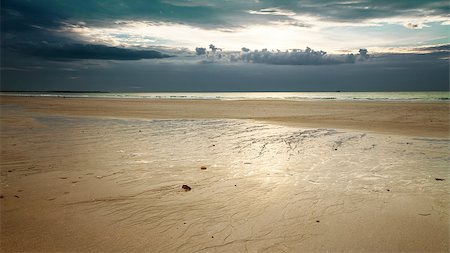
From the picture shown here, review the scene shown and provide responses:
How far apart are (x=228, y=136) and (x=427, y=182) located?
23.9 feet

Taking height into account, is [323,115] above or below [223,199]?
above

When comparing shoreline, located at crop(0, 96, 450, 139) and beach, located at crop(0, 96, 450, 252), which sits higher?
shoreline, located at crop(0, 96, 450, 139)

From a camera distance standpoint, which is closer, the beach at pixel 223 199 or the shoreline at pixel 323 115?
the beach at pixel 223 199

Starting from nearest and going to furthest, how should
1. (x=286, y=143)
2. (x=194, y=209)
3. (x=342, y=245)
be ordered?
1. (x=342, y=245)
2. (x=194, y=209)
3. (x=286, y=143)

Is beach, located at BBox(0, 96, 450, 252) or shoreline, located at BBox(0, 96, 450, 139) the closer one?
beach, located at BBox(0, 96, 450, 252)

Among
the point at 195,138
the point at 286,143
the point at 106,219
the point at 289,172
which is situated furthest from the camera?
the point at 195,138

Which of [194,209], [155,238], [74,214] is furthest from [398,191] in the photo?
[74,214]

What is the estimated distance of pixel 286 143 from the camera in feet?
35.8

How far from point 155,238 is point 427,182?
17.5ft

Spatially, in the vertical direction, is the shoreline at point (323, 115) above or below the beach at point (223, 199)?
above

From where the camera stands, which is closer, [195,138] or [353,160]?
[353,160]

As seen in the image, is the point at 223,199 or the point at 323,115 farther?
the point at 323,115

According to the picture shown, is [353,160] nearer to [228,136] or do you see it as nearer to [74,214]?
[228,136]

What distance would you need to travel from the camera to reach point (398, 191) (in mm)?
5746
